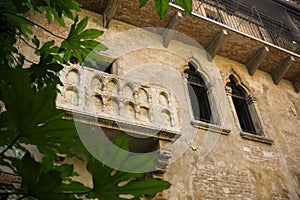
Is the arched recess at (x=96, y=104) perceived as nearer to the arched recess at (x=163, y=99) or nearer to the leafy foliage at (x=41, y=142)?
the arched recess at (x=163, y=99)

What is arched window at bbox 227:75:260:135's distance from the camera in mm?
8547

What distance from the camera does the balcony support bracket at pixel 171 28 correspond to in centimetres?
824

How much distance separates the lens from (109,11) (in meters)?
8.03

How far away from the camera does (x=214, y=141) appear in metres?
7.07

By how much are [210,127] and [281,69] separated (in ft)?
13.1

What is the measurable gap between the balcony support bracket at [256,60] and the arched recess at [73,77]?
5830 millimetres

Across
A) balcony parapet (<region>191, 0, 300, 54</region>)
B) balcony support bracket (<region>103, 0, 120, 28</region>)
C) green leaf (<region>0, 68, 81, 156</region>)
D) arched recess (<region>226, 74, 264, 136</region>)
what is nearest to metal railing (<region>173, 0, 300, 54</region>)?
balcony parapet (<region>191, 0, 300, 54</region>)

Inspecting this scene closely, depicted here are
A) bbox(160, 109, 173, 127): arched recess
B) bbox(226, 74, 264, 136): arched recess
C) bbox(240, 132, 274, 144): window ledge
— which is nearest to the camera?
bbox(160, 109, 173, 127): arched recess

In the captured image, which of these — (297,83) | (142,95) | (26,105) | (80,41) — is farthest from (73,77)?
(297,83)

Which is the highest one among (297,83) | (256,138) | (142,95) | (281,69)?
(281,69)

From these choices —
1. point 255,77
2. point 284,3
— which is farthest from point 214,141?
point 284,3

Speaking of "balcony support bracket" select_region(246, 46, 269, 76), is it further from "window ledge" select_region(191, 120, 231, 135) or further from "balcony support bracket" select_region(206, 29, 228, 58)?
"window ledge" select_region(191, 120, 231, 135)

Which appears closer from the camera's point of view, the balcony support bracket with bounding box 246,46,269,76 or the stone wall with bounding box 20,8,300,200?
the stone wall with bounding box 20,8,300,200

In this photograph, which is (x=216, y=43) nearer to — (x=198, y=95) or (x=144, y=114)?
(x=198, y=95)
